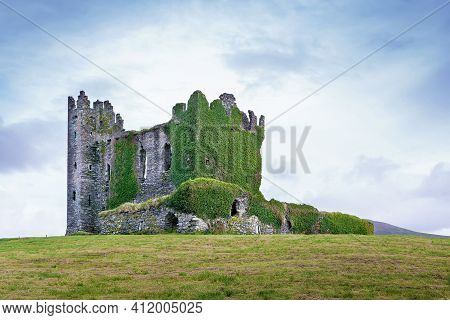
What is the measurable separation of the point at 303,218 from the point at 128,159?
690 inches

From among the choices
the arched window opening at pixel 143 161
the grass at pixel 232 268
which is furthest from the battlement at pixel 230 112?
→ the grass at pixel 232 268

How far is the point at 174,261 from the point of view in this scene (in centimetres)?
3244

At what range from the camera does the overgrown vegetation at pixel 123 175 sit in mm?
65375

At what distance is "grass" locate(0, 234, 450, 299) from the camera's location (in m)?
25.1

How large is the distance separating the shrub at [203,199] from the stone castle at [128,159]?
6904 millimetres

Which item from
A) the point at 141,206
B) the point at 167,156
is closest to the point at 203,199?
the point at 141,206

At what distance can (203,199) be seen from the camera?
50.2 m

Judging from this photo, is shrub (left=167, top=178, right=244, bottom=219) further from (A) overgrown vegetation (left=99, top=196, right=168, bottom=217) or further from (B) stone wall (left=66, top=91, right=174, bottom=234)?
(B) stone wall (left=66, top=91, right=174, bottom=234)

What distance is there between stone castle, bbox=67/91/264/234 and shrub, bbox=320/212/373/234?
7.65 metres

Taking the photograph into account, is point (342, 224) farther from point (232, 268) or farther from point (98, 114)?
point (232, 268)

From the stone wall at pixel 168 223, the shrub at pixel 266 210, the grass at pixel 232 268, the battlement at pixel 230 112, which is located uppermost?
the battlement at pixel 230 112

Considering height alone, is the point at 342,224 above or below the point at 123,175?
below

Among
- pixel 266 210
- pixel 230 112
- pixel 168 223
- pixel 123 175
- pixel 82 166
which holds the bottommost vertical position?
pixel 168 223

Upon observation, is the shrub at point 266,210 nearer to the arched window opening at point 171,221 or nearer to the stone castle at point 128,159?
the stone castle at point 128,159
